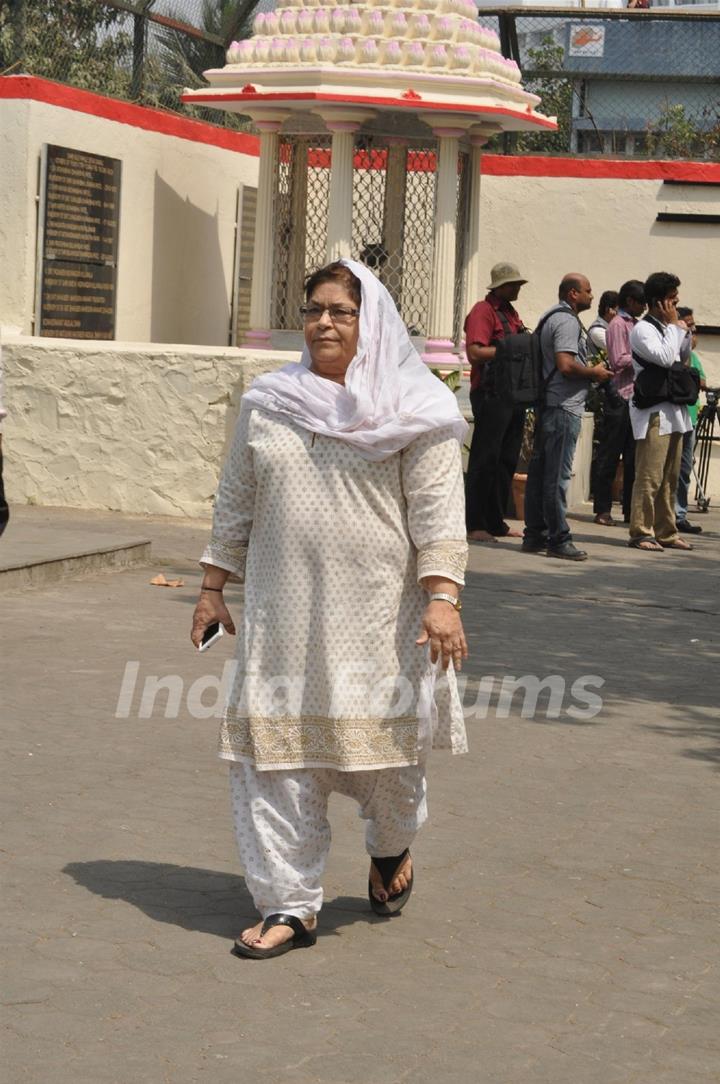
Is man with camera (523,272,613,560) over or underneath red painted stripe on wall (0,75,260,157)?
underneath

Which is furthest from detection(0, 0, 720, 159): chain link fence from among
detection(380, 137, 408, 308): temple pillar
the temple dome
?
detection(380, 137, 408, 308): temple pillar

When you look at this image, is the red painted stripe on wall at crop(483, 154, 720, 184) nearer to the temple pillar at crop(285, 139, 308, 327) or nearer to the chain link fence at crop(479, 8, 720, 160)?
the chain link fence at crop(479, 8, 720, 160)

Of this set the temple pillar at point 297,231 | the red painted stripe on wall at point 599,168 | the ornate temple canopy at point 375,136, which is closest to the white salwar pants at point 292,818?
the ornate temple canopy at point 375,136

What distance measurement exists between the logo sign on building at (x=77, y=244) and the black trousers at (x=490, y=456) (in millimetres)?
3516

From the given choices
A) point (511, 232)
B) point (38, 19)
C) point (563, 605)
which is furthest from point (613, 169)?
point (563, 605)

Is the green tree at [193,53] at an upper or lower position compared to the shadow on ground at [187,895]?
upper

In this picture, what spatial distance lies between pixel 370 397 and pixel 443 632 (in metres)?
0.63

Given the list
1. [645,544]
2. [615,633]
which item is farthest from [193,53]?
[615,633]

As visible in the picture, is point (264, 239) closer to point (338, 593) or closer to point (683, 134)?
point (683, 134)

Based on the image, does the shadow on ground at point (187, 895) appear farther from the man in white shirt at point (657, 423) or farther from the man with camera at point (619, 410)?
the man with camera at point (619, 410)

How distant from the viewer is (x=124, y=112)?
49.6 ft

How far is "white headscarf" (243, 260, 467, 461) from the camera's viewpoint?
4.64m

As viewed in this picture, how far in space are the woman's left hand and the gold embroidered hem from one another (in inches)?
8.6

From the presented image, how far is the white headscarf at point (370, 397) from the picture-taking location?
4.64 metres
